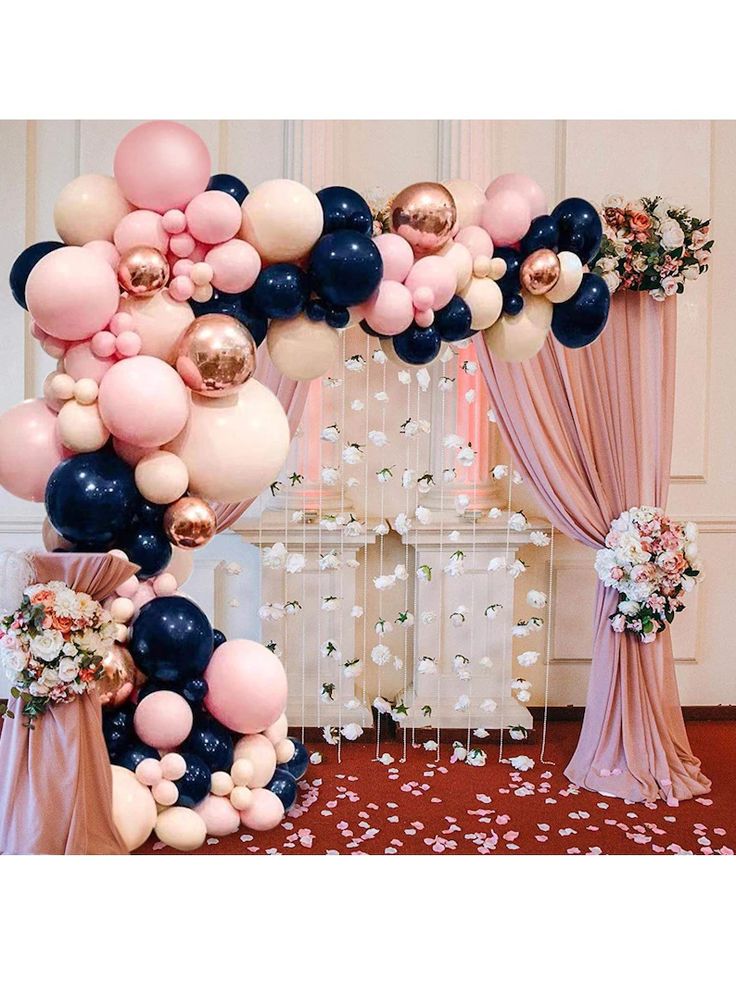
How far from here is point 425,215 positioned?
2.65 m

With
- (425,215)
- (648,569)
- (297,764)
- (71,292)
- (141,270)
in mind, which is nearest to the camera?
(71,292)

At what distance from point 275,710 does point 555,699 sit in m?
2.33

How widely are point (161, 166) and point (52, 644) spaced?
125 centimetres

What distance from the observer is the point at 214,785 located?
110 inches

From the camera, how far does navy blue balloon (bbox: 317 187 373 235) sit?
2580 millimetres

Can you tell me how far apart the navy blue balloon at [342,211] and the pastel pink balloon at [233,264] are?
232mm

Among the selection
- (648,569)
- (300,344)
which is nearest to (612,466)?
(648,569)

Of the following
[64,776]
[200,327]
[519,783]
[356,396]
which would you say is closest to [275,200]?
[200,327]

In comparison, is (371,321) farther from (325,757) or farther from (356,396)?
(325,757)

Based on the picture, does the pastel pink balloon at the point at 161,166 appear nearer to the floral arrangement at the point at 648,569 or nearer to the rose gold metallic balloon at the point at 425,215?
the rose gold metallic balloon at the point at 425,215

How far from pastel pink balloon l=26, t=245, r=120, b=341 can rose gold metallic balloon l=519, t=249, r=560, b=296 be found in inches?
47.4

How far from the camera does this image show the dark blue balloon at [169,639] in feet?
8.43

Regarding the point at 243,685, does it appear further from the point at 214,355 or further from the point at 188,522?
the point at 214,355

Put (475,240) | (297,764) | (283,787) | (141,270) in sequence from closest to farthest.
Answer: (141,270) → (475,240) → (283,787) → (297,764)
